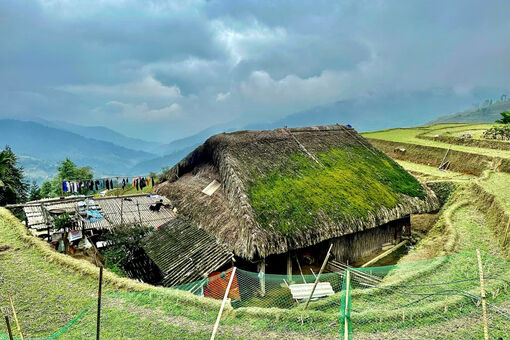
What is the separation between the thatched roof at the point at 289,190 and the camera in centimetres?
927

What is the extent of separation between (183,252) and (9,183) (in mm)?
23804

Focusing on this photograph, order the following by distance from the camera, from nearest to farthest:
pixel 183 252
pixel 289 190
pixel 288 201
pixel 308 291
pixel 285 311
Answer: pixel 285 311
pixel 308 291
pixel 183 252
pixel 288 201
pixel 289 190

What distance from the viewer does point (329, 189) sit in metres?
11.5

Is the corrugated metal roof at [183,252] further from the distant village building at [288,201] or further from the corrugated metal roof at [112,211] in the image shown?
the corrugated metal roof at [112,211]

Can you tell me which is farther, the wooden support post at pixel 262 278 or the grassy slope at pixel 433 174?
the grassy slope at pixel 433 174

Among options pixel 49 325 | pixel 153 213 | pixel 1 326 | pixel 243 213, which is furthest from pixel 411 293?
pixel 153 213

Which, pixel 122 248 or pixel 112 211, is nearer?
pixel 122 248

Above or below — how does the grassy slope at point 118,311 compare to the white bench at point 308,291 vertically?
above

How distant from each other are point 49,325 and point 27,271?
3121 millimetres

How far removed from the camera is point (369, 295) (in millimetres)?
6828

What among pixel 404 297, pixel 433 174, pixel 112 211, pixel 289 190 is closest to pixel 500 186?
pixel 433 174

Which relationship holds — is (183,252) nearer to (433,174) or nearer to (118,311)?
(118,311)

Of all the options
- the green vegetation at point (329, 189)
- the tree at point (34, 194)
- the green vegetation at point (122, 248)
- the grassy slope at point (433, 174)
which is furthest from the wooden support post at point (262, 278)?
the tree at point (34, 194)

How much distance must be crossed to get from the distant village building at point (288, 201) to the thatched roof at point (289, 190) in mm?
39
